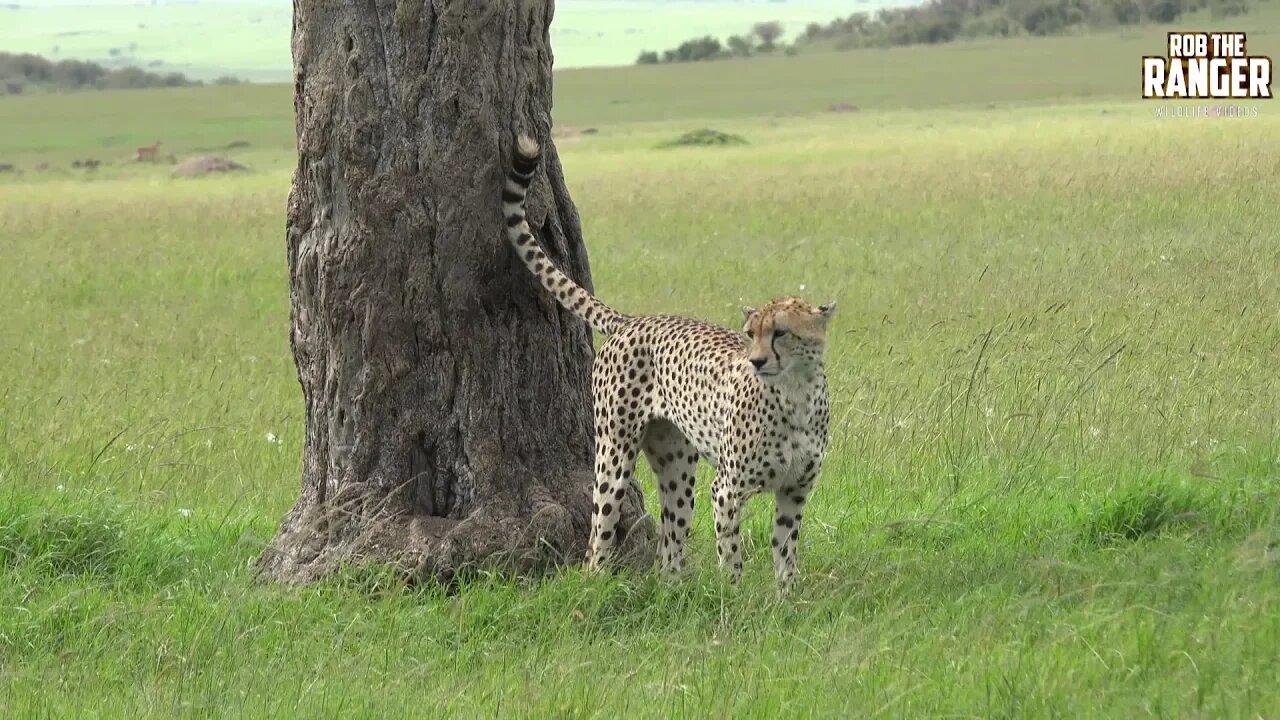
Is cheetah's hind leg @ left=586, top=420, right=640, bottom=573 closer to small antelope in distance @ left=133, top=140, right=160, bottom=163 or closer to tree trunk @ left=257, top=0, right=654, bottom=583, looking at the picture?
tree trunk @ left=257, top=0, right=654, bottom=583

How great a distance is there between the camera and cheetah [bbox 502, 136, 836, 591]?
5.27 meters

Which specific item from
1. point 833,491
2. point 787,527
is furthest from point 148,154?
point 787,527

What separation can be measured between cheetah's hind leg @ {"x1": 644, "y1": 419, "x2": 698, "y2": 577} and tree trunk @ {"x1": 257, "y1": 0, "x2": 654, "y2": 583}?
3.4 inches

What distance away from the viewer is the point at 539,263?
576 cm

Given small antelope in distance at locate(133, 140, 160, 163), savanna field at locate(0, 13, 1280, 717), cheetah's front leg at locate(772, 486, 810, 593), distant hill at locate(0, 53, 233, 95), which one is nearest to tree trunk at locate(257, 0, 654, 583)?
savanna field at locate(0, 13, 1280, 717)

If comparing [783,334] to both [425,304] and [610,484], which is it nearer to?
[610,484]

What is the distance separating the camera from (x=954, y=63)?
70.2 meters

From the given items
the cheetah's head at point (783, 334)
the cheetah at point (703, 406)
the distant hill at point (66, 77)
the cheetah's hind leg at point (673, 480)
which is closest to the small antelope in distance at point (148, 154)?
the cheetah's hind leg at point (673, 480)

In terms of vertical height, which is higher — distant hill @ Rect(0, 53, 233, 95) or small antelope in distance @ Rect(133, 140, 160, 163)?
distant hill @ Rect(0, 53, 233, 95)

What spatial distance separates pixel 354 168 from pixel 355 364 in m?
0.68

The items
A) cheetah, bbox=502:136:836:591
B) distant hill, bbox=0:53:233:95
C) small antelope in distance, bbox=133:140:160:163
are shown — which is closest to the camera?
cheetah, bbox=502:136:836:591

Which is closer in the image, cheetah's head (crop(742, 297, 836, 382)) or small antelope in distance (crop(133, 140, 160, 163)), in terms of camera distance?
cheetah's head (crop(742, 297, 836, 382))

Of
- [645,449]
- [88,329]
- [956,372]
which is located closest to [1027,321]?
[956,372]
